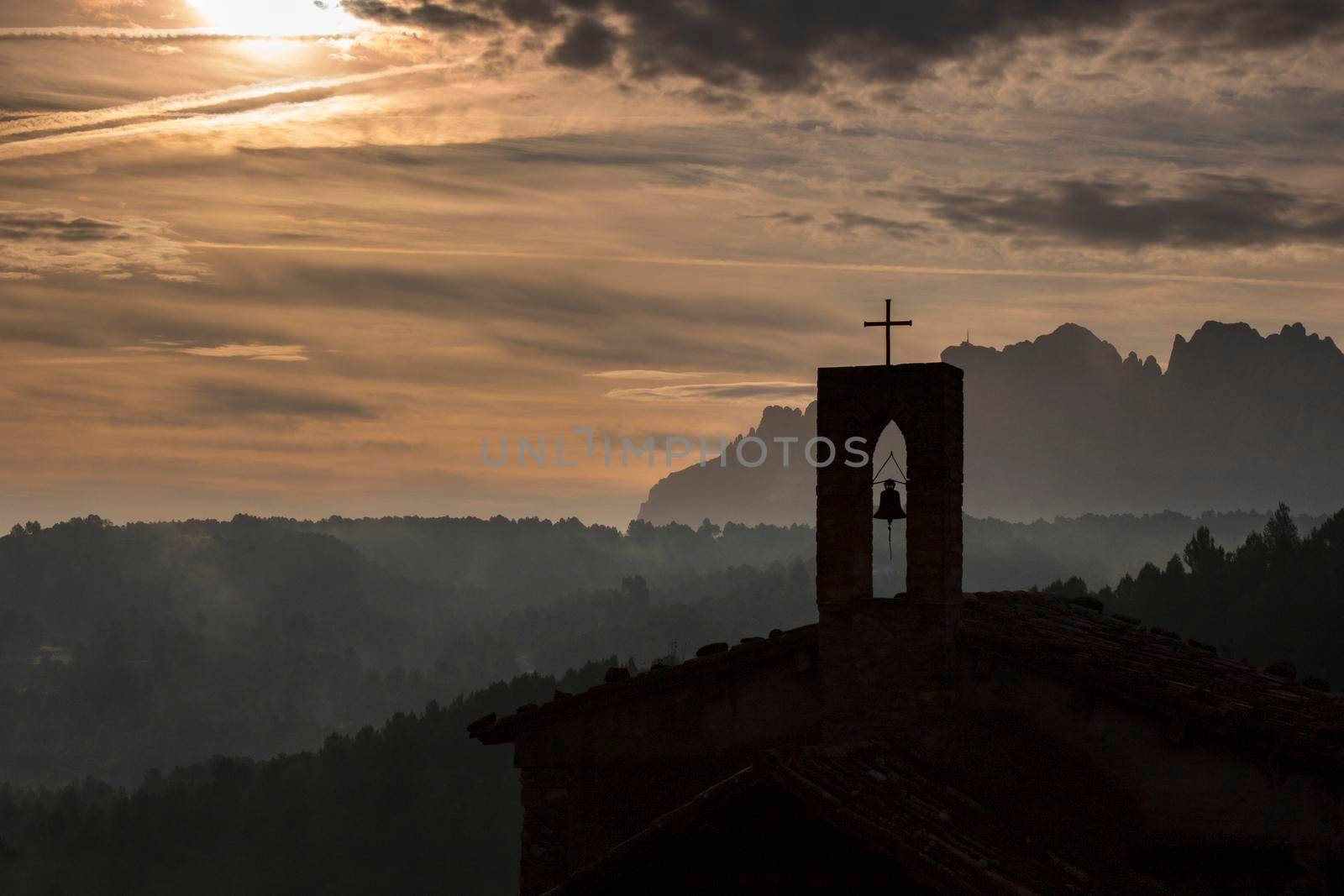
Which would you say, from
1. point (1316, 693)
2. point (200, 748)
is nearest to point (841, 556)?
point (1316, 693)

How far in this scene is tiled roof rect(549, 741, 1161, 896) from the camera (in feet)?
33.6

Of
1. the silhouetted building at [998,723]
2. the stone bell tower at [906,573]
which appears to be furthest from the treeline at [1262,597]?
the stone bell tower at [906,573]

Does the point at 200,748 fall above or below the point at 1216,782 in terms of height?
below

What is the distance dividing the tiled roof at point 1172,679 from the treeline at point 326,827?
6625 cm

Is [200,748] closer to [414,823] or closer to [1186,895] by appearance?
[414,823]

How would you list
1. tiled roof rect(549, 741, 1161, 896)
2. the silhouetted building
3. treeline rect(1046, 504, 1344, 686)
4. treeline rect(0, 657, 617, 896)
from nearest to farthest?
tiled roof rect(549, 741, 1161, 896), the silhouetted building, treeline rect(1046, 504, 1344, 686), treeline rect(0, 657, 617, 896)

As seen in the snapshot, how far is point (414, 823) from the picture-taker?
86.5m

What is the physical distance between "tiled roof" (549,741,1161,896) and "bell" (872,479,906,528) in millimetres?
2833

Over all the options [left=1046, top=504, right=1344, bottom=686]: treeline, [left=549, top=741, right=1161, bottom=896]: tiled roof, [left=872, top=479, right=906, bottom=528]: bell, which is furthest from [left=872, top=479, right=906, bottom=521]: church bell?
[left=1046, top=504, right=1344, bottom=686]: treeline

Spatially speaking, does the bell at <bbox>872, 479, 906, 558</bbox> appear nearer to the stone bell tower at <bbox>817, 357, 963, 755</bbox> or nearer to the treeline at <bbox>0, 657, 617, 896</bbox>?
the stone bell tower at <bbox>817, 357, 963, 755</bbox>

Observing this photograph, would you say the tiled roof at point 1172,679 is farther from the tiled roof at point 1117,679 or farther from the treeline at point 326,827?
the treeline at point 326,827

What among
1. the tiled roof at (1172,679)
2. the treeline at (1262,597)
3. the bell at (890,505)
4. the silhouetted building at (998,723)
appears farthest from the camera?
the treeline at (1262,597)

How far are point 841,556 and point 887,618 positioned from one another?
0.69m

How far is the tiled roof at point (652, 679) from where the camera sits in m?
14.5
